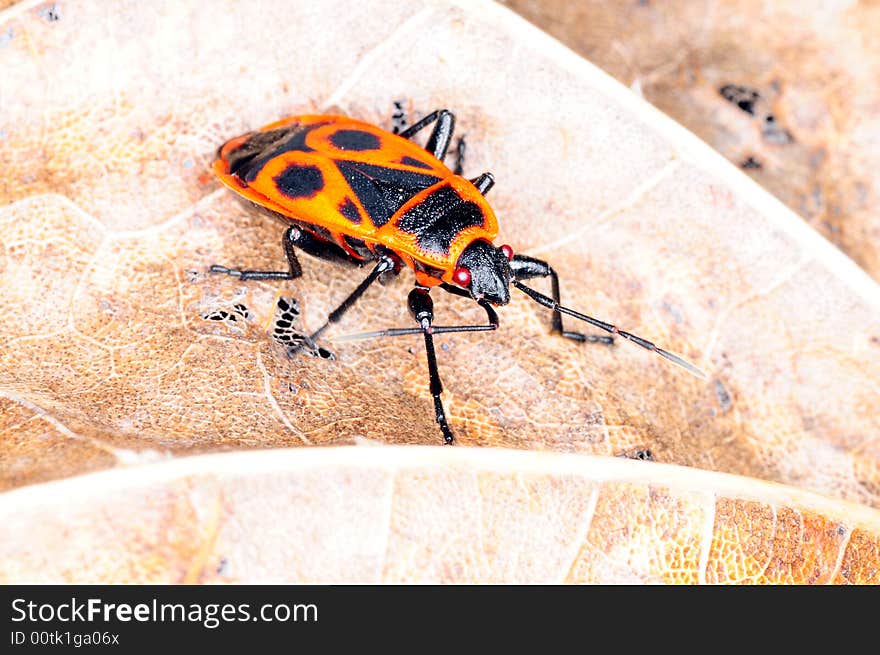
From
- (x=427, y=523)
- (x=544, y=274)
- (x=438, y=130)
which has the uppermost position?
(x=438, y=130)

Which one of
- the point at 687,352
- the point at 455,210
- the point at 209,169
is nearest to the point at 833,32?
the point at 687,352

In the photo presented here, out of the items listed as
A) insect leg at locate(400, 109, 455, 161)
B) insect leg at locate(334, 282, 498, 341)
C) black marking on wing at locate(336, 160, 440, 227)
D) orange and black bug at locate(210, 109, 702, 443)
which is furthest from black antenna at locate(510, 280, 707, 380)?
insect leg at locate(400, 109, 455, 161)

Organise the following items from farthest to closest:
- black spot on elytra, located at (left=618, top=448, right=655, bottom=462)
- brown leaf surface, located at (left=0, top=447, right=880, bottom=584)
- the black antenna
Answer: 1. the black antenna
2. black spot on elytra, located at (left=618, top=448, right=655, bottom=462)
3. brown leaf surface, located at (left=0, top=447, right=880, bottom=584)

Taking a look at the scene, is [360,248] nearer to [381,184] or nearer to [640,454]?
[381,184]

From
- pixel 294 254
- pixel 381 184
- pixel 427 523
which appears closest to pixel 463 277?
pixel 381 184

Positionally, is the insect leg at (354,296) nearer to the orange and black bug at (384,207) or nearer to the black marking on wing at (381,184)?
the orange and black bug at (384,207)

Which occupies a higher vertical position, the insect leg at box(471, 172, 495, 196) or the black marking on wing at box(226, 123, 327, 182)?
the black marking on wing at box(226, 123, 327, 182)

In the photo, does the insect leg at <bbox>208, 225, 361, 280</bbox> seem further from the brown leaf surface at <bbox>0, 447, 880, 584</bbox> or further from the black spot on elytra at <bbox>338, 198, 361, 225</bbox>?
the brown leaf surface at <bbox>0, 447, 880, 584</bbox>
